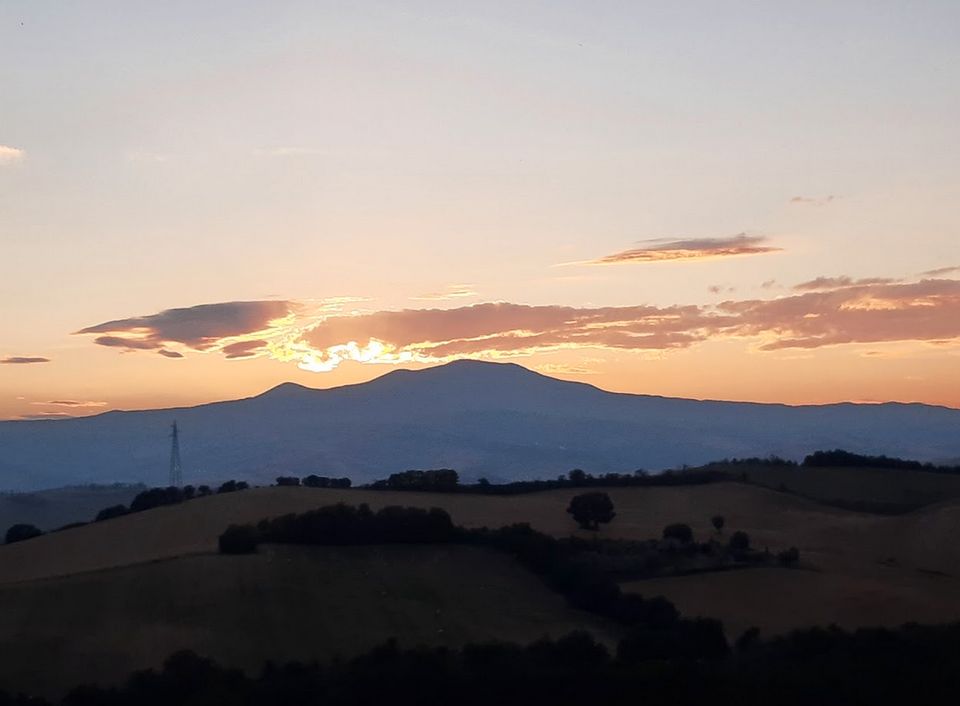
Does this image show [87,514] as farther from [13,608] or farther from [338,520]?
[13,608]

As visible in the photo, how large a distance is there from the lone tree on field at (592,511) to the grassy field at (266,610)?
15109mm

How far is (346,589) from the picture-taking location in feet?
160

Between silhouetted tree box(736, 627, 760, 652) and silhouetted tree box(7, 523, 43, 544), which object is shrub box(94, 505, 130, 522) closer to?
silhouetted tree box(7, 523, 43, 544)

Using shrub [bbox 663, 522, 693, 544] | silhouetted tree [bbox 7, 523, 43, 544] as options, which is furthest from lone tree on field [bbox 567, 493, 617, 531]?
silhouetted tree [bbox 7, 523, 43, 544]

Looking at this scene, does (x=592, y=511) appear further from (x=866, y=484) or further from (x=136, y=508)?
(x=136, y=508)

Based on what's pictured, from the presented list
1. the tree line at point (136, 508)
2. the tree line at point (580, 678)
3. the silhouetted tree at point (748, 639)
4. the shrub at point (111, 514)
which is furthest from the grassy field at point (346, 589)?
the tree line at point (580, 678)

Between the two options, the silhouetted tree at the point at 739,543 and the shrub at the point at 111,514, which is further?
the shrub at the point at 111,514

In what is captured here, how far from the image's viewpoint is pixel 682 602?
5062 centimetres

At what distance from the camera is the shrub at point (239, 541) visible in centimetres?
5497

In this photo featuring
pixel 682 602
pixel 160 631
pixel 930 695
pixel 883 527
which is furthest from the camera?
pixel 883 527

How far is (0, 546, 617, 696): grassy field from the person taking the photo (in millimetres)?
38719

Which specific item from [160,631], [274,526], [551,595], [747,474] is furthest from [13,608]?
[747,474]

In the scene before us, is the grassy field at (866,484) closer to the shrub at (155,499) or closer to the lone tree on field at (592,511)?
the lone tree on field at (592,511)

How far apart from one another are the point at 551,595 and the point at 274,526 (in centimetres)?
1403
